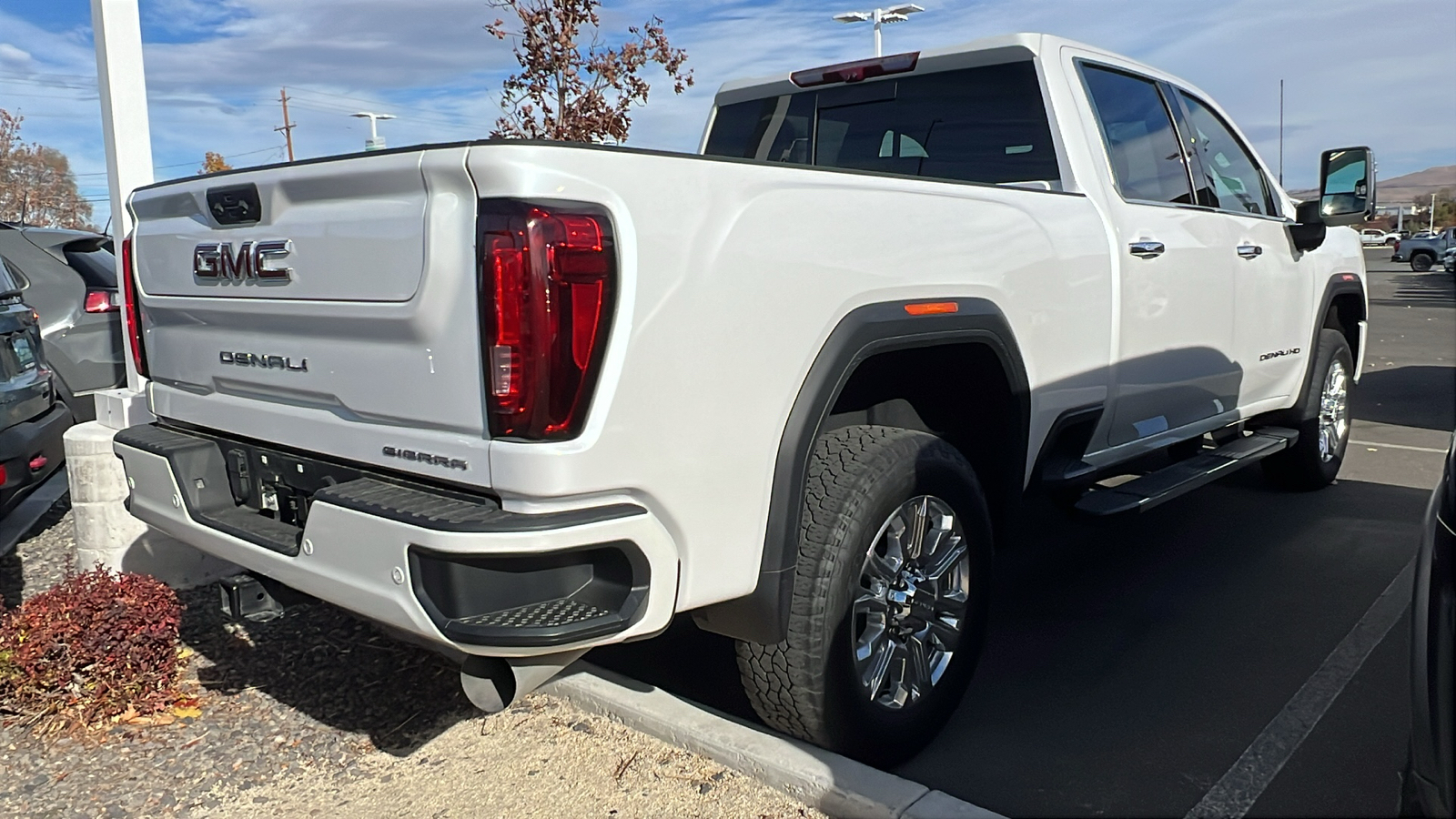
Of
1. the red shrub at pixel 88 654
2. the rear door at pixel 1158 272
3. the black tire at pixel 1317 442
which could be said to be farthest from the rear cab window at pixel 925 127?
the red shrub at pixel 88 654

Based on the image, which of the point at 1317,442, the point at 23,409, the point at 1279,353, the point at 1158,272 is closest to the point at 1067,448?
the point at 1158,272

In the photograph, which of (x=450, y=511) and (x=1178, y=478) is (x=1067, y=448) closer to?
(x=1178, y=478)

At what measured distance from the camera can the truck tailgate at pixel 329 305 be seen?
2.32 m

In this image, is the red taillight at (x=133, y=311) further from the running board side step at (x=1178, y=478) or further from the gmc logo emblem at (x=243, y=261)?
the running board side step at (x=1178, y=478)

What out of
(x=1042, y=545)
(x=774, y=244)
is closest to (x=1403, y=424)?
(x=1042, y=545)

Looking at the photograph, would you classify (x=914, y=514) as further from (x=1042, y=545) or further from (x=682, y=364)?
(x=1042, y=545)

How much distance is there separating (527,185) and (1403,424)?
8.54 meters

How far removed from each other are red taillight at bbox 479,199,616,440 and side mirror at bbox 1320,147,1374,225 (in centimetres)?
438

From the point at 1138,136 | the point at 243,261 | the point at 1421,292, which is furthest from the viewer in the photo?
the point at 1421,292

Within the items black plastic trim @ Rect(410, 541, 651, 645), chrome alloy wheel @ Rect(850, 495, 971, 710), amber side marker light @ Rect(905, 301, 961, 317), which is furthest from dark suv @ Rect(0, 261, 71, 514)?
amber side marker light @ Rect(905, 301, 961, 317)

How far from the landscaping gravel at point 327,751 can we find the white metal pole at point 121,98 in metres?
1.43

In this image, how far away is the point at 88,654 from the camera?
347 centimetres

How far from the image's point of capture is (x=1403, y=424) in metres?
8.67

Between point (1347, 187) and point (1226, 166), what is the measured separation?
0.61m
